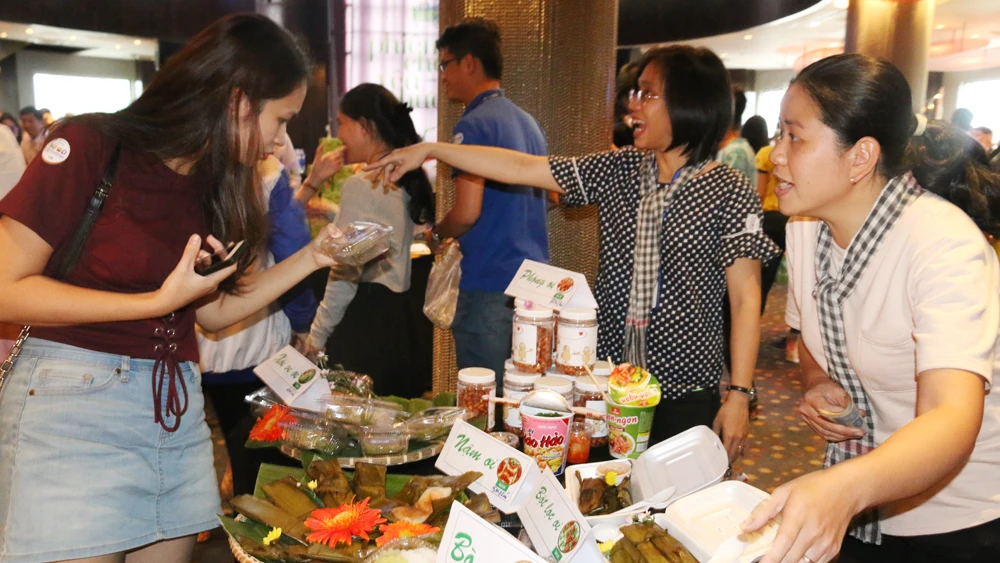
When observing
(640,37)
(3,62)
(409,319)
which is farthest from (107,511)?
(3,62)

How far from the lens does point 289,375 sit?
181 cm

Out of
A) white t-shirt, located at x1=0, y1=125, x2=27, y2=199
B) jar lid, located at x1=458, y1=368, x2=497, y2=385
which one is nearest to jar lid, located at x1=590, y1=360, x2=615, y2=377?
jar lid, located at x1=458, y1=368, x2=497, y2=385

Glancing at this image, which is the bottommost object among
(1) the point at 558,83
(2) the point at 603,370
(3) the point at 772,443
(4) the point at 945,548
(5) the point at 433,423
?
(3) the point at 772,443

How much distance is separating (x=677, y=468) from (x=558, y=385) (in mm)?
338

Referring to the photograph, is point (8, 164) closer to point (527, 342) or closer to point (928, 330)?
point (527, 342)

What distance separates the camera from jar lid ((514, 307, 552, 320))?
1.74 meters

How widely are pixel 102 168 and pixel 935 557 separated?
1744mm

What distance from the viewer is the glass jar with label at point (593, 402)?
66.2 inches

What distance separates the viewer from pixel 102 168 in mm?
1369

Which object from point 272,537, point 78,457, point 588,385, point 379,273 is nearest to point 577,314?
point 588,385

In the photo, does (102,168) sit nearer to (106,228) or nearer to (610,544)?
(106,228)

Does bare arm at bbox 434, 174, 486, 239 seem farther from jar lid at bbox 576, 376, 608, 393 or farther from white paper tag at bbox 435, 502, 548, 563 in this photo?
white paper tag at bbox 435, 502, 548, 563

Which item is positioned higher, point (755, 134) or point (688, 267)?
point (755, 134)

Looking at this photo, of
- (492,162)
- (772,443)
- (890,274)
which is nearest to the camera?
(890,274)
